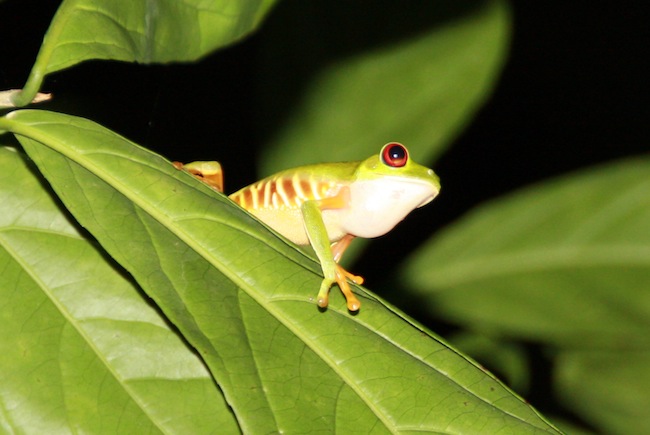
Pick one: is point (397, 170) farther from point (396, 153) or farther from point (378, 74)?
point (378, 74)

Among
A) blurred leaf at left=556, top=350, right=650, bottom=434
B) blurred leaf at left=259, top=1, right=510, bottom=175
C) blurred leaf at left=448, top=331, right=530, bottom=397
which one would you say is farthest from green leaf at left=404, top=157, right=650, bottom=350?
blurred leaf at left=259, top=1, right=510, bottom=175

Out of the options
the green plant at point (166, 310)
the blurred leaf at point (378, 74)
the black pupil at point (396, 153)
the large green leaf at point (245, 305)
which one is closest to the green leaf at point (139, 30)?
the green plant at point (166, 310)

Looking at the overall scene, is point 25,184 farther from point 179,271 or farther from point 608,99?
point 608,99

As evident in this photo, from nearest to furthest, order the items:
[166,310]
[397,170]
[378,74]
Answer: [166,310] < [397,170] < [378,74]

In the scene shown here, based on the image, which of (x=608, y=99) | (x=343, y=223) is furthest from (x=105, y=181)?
(x=608, y=99)

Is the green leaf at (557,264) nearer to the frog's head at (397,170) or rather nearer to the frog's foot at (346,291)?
the frog's head at (397,170)

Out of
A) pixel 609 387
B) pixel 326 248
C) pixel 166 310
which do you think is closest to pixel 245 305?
pixel 166 310
